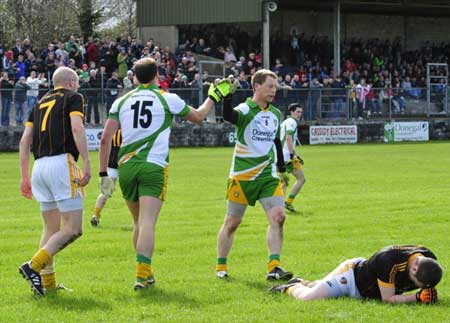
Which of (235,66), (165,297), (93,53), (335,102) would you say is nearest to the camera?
(165,297)

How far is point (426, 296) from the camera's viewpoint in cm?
766

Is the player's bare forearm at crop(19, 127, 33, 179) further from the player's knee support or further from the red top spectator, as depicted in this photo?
the red top spectator

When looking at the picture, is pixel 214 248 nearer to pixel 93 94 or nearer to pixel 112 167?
pixel 112 167

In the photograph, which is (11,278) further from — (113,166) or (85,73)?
(85,73)

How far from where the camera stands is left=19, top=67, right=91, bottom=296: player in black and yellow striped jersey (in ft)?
26.4

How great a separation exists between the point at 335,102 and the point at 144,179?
30.4 metres

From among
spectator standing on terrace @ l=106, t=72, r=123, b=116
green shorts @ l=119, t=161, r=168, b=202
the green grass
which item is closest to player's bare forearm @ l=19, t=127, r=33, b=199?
green shorts @ l=119, t=161, r=168, b=202

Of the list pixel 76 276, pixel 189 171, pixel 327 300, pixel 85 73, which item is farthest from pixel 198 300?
pixel 85 73

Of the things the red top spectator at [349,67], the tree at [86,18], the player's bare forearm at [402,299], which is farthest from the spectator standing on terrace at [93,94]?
the player's bare forearm at [402,299]

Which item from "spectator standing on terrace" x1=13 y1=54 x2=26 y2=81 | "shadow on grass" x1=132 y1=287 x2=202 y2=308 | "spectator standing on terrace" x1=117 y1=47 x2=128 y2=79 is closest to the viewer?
"shadow on grass" x1=132 y1=287 x2=202 y2=308

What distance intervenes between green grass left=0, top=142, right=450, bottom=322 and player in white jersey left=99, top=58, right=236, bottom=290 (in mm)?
516

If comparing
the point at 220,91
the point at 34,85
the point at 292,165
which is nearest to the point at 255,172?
the point at 220,91

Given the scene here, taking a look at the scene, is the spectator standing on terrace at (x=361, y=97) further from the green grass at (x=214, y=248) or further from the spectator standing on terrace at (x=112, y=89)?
the green grass at (x=214, y=248)

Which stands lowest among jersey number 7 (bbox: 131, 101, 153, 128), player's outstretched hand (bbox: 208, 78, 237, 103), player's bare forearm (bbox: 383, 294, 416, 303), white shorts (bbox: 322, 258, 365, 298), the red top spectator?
player's bare forearm (bbox: 383, 294, 416, 303)
